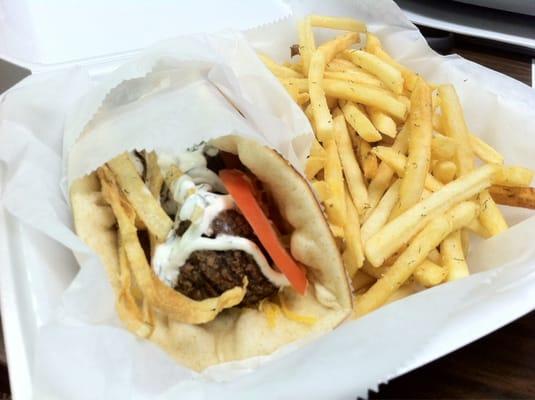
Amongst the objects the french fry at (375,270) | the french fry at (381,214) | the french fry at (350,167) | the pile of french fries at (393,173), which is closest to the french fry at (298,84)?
the pile of french fries at (393,173)

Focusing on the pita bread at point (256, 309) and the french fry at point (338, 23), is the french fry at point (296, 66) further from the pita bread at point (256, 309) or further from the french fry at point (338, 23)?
the pita bread at point (256, 309)

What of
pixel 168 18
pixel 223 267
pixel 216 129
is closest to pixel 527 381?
pixel 223 267

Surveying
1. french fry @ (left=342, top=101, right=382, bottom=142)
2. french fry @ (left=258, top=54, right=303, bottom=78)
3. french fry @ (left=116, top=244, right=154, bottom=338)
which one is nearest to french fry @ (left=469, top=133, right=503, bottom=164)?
french fry @ (left=342, top=101, right=382, bottom=142)

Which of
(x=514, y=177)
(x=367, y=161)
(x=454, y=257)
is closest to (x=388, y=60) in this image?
(x=367, y=161)

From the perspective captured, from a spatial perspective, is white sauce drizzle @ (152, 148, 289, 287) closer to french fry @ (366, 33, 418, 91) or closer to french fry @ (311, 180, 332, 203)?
french fry @ (311, 180, 332, 203)

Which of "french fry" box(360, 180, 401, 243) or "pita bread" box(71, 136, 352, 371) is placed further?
"french fry" box(360, 180, 401, 243)

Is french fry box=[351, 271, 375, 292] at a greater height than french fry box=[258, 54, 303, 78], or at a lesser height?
lesser
